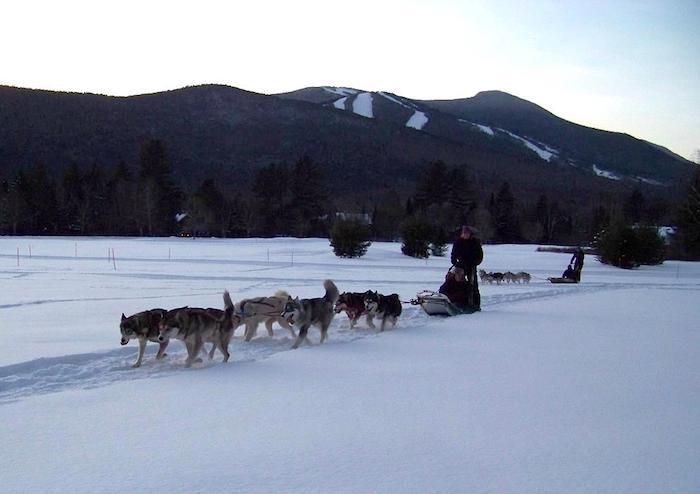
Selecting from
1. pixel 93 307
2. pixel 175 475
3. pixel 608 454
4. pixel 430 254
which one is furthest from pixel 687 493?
pixel 430 254

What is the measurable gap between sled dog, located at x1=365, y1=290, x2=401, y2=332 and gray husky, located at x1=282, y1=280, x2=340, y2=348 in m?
0.85

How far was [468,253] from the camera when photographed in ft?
41.3

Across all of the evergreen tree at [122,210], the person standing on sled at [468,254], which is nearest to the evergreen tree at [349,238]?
the person standing on sled at [468,254]

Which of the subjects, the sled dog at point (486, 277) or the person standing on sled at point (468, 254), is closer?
the person standing on sled at point (468, 254)

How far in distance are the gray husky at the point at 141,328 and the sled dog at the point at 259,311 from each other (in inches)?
52.9

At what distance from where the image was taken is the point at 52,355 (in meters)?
7.01

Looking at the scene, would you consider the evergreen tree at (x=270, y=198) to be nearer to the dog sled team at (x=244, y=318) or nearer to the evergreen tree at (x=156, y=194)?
the evergreen tree at (x=156, y=194)

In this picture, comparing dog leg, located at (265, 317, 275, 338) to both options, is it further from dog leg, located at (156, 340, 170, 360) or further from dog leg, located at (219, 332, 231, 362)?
dog leg, located at (156, 340, 170, 360)

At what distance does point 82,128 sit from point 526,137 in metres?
142

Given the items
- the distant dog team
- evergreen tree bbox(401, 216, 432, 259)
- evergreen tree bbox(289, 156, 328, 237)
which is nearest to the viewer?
the distant dog team

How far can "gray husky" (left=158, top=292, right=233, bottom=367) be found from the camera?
7.18m

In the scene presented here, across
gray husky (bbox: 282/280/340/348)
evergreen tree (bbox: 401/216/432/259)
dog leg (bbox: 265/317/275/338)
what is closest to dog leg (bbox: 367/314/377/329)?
gray husky (bbox: 282/280/340/348)

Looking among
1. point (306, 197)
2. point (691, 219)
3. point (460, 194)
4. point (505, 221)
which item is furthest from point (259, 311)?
point (505, 221)

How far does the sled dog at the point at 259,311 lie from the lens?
28.1 ft
